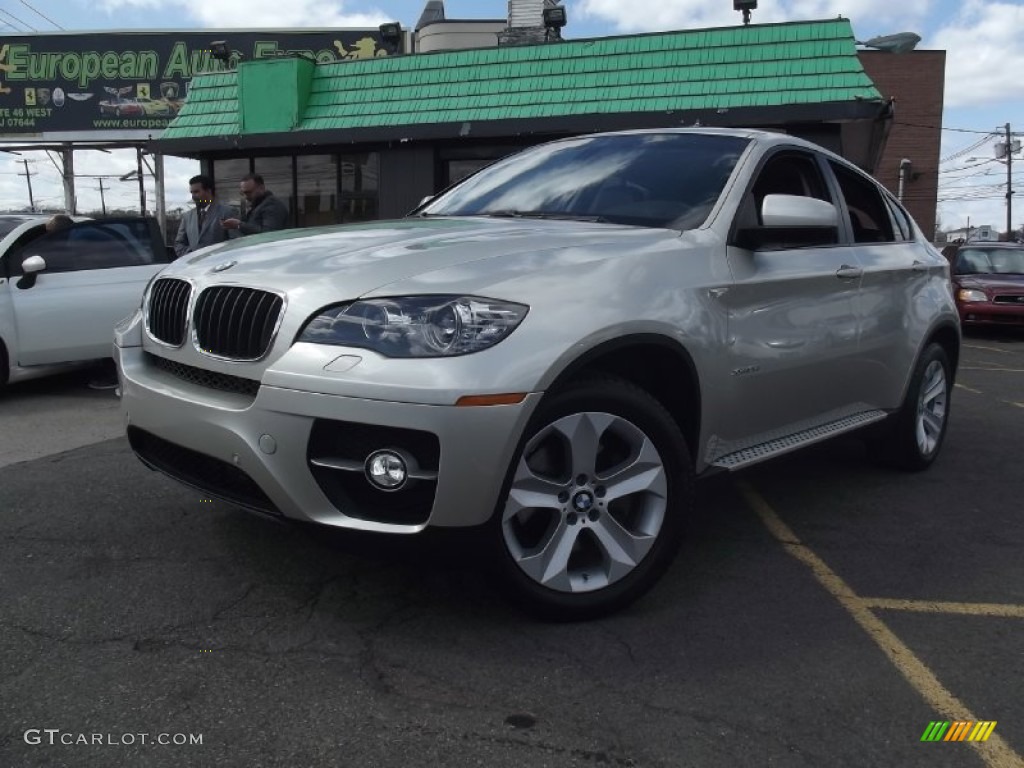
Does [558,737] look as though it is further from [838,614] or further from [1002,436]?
[1002,436]

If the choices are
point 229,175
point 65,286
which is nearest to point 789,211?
point 65,286

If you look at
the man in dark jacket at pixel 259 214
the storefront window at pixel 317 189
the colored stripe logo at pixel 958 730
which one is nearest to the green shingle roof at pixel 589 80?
the storefront window at pixel 317 189

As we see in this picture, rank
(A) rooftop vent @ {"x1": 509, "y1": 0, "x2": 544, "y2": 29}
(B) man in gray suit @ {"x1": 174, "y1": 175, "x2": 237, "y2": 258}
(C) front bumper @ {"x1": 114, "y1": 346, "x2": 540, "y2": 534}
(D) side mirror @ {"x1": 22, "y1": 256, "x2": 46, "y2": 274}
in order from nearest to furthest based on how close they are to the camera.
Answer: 1. (C) front bumper @ {"x1": 114, "y1": 346, "x2": 540, "y2": 534}
2. (D) side mirror @ {"x1": 22, "y1": 256, "x2": 46, "y2": 274}
3. (B) man in gray suit @ {"x1": 174, "y1": 175, "x2": 237, "y2": 258}
4. (A) rooftop vent @ {"x1": 509, "y1": 0, "x2": 544, "y2": 29}

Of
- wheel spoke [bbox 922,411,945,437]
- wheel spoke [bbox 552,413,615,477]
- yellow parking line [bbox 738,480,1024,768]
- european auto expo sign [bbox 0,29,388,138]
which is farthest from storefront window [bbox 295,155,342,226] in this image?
european auto expo sign [bbox 0,29,388,138]

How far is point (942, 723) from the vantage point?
101 inches

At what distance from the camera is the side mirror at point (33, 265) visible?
7328mm

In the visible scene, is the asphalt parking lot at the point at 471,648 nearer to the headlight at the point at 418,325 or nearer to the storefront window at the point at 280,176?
the headlight at the point at 418,325

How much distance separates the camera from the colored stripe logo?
2.50 meters

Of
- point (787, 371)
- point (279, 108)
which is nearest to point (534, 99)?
point (279, 108)

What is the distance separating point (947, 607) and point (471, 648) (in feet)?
5.99

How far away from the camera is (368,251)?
3074 millimetres

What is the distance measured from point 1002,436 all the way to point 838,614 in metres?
4.02

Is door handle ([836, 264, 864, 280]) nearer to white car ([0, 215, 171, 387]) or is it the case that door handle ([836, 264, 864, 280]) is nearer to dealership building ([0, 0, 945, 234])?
white car ([0, 215, 171, 387])

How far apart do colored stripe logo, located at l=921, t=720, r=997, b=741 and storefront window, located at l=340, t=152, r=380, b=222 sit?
1368 cm
